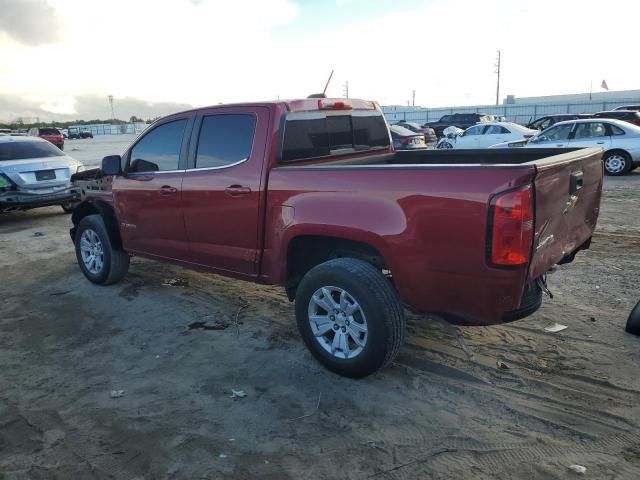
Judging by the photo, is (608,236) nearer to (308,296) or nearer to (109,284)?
(308,296)

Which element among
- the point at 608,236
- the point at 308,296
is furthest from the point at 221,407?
the point at 608,236

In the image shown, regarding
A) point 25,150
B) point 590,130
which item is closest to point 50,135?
point 25,150

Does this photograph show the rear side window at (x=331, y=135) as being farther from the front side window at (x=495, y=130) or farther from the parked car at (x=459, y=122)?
the parked car at (x=459, y=122)

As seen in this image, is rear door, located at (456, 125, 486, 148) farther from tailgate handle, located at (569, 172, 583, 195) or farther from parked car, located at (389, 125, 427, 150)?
tailgate handle, located at (569, 172, 583, 195)

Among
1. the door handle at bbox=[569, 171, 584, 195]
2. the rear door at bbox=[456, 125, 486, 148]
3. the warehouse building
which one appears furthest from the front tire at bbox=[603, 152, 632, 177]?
the warehouse building

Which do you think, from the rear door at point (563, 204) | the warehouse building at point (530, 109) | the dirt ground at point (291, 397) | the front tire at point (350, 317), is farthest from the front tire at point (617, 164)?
the warehouse building at point (530, 109)

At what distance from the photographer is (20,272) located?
263 inches

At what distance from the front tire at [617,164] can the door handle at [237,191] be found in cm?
1231

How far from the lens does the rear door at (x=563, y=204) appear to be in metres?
2.97

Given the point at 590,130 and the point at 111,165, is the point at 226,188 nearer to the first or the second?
the point at 111,165

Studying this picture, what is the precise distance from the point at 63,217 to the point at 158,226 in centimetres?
667

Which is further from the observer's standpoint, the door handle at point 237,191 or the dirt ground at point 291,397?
the door handle at point 237,191

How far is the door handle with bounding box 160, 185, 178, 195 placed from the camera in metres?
4.75

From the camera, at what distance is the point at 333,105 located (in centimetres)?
456
